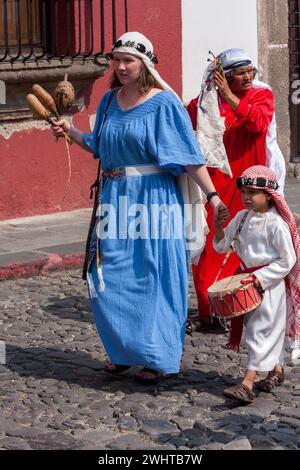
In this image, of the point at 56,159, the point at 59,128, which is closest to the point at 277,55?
the point at 56,159

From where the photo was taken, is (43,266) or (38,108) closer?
(38,108)

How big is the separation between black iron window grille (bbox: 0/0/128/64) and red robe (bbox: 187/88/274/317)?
3.50m

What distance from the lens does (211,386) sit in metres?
6.02

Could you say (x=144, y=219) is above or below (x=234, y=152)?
below

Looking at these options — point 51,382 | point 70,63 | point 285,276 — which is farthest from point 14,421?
point 70,63

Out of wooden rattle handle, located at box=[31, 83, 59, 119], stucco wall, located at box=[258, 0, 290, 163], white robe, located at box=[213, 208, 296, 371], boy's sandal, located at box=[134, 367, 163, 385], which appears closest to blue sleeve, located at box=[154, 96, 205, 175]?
white robe, located at box=[213, 208, 296, 371]

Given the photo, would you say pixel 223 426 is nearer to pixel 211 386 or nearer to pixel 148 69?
pixel 211 386

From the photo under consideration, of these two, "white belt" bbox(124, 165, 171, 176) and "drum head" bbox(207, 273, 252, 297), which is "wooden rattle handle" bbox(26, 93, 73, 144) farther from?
"drum head" bbox(207, 273, 252, 297)

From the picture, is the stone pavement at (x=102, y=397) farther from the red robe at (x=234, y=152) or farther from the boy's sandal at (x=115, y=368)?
the red robe at (x=234, y=152)

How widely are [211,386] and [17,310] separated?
2022mm

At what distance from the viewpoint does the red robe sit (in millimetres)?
7055

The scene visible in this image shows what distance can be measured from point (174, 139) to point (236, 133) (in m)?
1.31

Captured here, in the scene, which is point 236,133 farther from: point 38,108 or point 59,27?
point 59,27

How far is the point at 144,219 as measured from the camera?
602 centimetres
